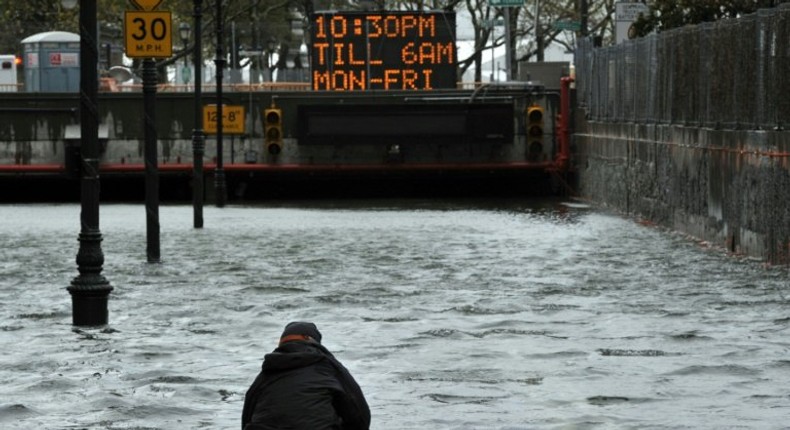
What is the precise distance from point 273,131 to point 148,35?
25.2m

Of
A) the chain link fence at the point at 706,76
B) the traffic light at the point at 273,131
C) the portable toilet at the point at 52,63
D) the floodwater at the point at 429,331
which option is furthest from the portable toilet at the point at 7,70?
the floodwater at the point at 429,331

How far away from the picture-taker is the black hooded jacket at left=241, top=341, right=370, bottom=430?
27.1 ft

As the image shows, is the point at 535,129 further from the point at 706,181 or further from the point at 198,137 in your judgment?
the point at 706,181

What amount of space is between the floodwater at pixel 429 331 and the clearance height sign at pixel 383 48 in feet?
56.8

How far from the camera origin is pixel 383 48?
46281mm

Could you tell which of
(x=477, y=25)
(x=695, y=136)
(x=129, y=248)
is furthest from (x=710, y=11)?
(x=477, y=25)

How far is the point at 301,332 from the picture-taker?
8.65 m

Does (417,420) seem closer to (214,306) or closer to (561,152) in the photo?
(214,306)

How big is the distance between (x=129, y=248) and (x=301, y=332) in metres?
19.3

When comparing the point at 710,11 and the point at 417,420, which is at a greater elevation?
the point at 710,11

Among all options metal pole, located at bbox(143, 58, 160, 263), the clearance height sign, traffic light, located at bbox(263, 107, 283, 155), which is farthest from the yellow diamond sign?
traffic light, located at bbox(263, 107, 283, 155)

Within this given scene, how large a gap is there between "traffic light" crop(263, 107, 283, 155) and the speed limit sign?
25022mm

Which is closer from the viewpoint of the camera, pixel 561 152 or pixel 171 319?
pixel 171 319

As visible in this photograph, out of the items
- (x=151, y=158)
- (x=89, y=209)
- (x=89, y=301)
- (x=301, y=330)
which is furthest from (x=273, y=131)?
(x=301, y=330)
